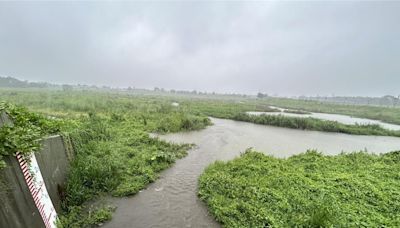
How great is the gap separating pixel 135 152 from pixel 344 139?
566 inches

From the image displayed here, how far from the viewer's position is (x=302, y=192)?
5711mm

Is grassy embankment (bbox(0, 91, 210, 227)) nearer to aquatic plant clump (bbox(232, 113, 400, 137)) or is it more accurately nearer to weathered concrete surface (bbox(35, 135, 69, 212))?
weathered concrete surface (bbox(35, 135, 69, 212))

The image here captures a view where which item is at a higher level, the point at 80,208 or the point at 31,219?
the point at 31,219

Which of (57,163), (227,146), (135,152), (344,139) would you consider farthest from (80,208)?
(344,139)

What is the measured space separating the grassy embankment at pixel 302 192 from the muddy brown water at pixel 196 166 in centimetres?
49

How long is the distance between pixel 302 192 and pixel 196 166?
12.0 ft

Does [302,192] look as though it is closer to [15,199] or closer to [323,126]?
[15,199]

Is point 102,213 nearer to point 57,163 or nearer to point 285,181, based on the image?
point 57,163

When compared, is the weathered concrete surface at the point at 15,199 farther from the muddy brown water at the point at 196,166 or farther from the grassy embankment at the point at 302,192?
the grassy embankment at the point at 302,192

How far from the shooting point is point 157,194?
5.87 meters

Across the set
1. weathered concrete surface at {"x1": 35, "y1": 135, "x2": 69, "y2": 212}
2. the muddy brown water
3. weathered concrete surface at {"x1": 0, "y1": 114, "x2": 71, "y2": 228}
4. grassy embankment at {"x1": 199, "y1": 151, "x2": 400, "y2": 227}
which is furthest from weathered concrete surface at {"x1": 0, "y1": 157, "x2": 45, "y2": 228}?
grassy embankment at {"x1": 199, "y1": 151, "x2": 400, "y2": 227}

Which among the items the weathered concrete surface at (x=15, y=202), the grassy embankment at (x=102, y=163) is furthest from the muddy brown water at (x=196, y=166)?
the weathered concrete surface at (x=15, y=202)

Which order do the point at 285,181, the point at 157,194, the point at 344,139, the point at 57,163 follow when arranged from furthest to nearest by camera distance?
the point at 344,139 → the point at 285,181 → the point at 157,194 → the point at 57,163

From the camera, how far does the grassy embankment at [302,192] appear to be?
4.58 meters
